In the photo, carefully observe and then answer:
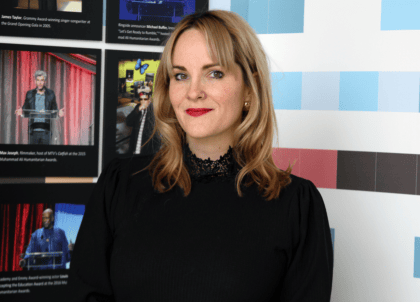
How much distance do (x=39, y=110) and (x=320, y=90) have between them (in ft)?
3.51

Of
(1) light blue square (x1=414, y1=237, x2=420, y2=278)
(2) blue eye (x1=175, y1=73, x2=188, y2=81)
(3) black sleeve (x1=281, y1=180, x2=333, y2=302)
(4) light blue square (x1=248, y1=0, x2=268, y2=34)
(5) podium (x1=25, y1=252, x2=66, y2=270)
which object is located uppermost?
(4) light blue square (x1=248, y1=0, x2=268, y2=34)

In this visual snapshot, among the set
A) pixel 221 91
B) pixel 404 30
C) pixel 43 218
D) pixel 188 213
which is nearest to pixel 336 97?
pixel 404 30

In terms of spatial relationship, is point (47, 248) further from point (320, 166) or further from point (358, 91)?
point (358, 91)

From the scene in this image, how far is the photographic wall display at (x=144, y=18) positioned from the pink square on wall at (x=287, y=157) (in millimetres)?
642

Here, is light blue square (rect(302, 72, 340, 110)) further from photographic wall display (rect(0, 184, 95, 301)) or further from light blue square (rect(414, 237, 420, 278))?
photographic wall display (rect(0, 184, 95, 301))

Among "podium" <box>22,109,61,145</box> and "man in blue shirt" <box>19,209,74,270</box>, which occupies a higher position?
"podium" <box>22,109,61,145</box>

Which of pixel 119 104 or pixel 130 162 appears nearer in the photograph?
pixel 130 162

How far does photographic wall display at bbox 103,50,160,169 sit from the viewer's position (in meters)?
1.53

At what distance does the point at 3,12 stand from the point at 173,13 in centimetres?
62

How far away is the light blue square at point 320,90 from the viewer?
1.51 meters

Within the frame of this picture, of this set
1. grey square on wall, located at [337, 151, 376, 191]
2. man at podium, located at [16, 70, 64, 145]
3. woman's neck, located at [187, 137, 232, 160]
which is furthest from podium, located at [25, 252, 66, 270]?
grey square on wall, located at [337, 151, 376, 191]

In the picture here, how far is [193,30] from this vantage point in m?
1.03

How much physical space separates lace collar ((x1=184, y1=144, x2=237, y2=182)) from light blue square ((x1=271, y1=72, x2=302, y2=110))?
1.88 ft

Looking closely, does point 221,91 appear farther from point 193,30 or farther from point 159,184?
point 159,184
